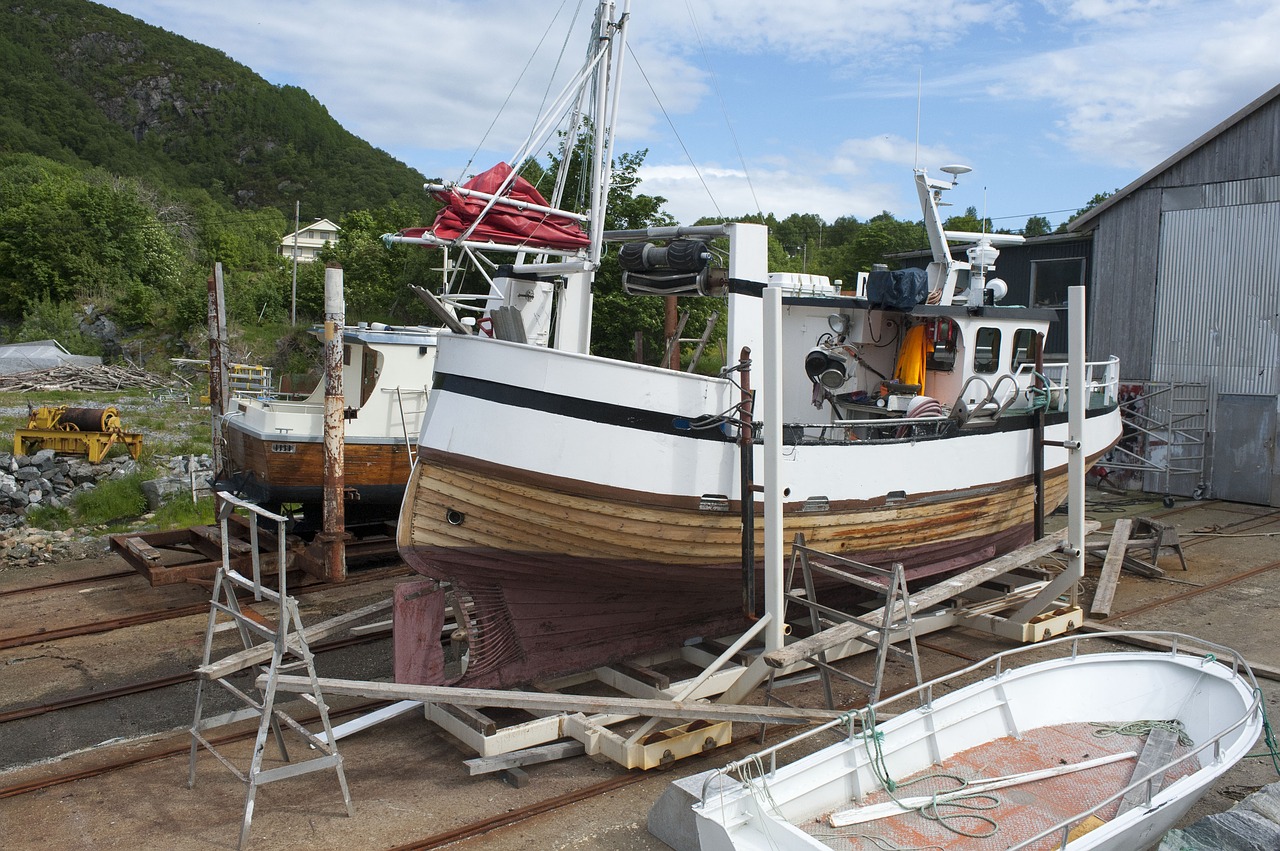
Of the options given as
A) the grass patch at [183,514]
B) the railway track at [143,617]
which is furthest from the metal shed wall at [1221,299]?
the grass patch at [183,514]

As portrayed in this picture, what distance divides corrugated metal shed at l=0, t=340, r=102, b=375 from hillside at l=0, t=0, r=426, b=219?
56117 mm

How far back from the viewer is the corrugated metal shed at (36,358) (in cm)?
2956

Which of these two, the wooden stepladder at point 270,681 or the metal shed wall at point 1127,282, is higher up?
the metal shed wall at point 1127,282

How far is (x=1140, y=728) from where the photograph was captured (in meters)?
6.26

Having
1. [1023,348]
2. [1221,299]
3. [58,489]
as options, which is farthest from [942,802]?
[58,489]

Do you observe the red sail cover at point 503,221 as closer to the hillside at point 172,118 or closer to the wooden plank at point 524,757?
the wooden plank at point 524,757

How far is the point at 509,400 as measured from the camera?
21.2ft

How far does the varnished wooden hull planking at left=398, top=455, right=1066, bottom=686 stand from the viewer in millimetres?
6520

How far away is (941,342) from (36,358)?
99.4ft

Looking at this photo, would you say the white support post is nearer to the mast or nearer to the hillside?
the mast

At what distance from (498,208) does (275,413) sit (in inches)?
221

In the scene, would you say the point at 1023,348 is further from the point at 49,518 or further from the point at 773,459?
the point at 49,518

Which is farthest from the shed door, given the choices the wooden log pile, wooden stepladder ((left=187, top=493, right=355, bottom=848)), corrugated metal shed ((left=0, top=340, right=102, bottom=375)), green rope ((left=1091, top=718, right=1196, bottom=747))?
corrugated metal shed ((left=0, top=340, right=102, bottom=375))

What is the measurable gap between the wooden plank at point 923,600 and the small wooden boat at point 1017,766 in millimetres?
527
